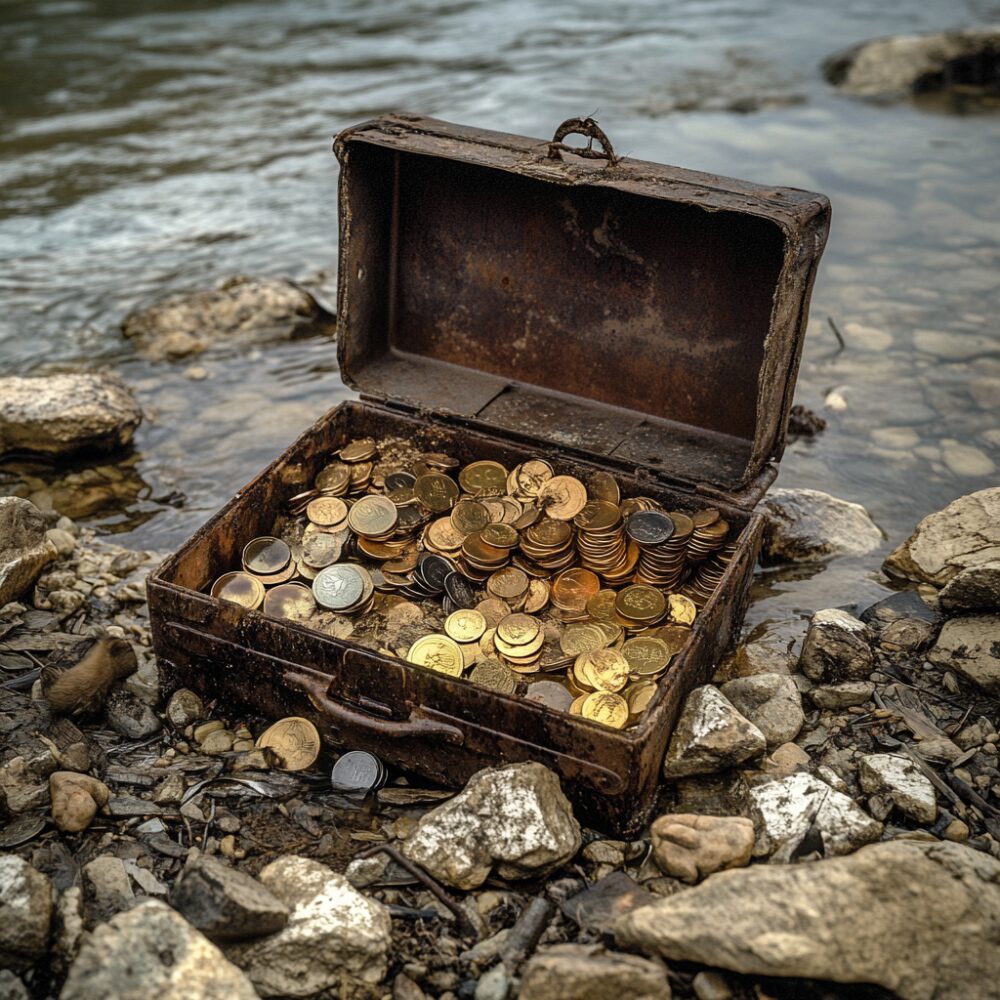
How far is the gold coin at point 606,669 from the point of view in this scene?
11.5ft

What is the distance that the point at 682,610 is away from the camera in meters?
3.83

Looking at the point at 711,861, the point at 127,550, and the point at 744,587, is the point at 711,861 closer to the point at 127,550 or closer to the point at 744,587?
the point at 744,587

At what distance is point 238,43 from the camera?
13336 millimetres

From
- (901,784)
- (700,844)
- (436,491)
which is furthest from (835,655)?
(436,491)

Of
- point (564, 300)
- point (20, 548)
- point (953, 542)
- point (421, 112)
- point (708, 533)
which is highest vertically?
point (564, 300)

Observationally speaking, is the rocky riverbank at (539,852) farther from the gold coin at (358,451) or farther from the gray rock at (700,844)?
the gold coin at (358,451)

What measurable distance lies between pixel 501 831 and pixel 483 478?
1.72m

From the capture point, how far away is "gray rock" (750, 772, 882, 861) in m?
3.00

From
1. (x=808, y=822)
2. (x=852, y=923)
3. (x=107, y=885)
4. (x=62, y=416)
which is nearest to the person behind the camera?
(x=852, y=923)

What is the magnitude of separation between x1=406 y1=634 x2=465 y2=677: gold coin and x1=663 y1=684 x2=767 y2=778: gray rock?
2.61ft

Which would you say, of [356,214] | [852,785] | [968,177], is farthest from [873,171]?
[852,785]

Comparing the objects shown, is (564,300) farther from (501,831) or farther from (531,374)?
(501,831)

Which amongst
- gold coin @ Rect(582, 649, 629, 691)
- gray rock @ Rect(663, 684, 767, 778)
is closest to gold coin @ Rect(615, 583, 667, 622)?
gold coin @ Rect(582, 649, 629, 691)

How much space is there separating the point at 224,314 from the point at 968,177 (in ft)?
22.3
